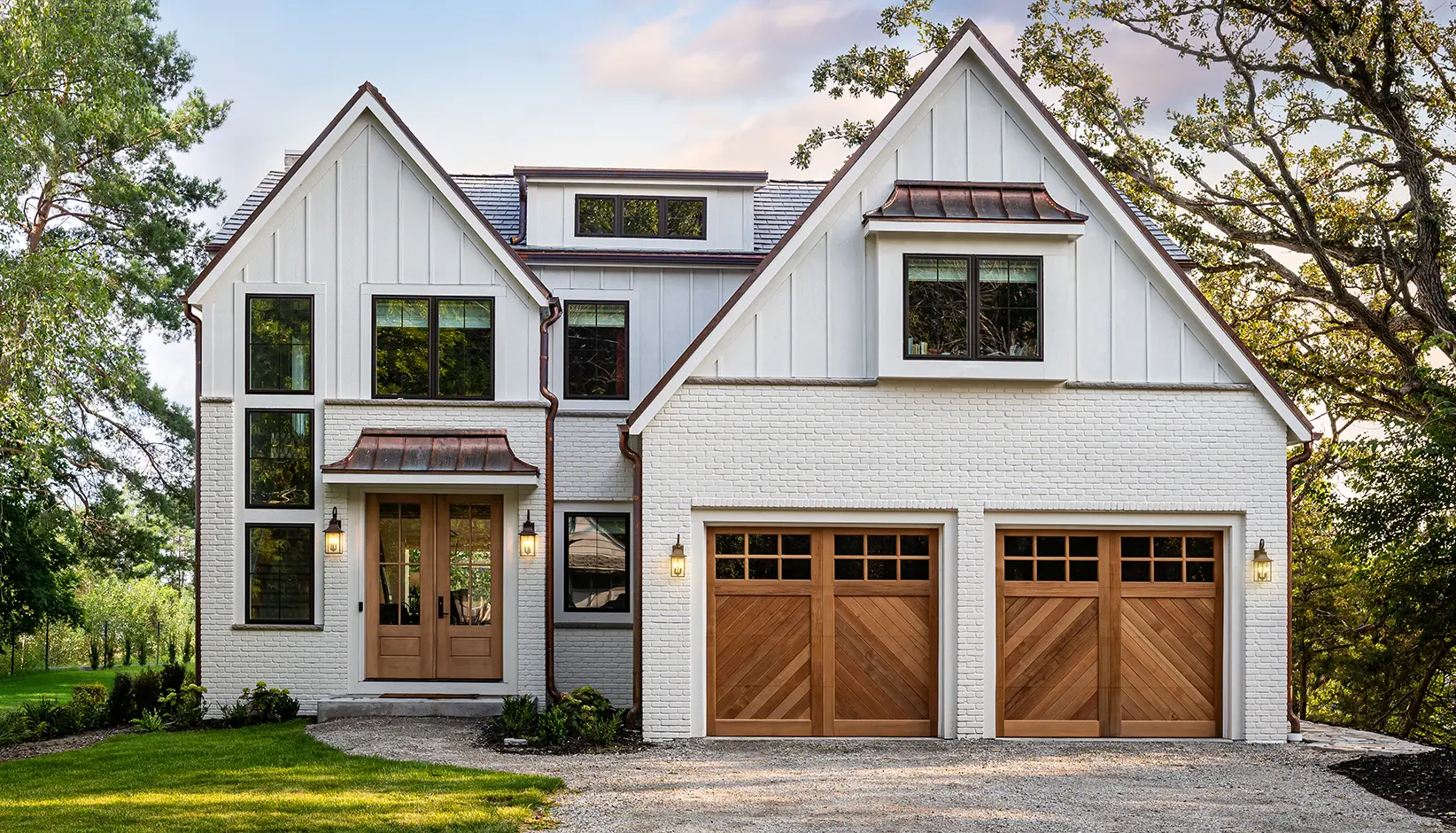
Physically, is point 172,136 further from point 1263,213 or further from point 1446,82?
point 1446,82

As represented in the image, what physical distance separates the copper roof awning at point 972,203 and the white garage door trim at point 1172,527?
3.24 metres

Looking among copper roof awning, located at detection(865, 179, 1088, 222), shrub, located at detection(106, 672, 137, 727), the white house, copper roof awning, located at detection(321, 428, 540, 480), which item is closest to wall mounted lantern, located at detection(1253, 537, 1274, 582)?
the white house

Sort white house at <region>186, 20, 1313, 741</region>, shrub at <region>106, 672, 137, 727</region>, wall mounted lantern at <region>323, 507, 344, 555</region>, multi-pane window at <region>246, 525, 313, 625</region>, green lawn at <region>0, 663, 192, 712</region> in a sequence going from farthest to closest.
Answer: green lawn at <region>0, 663, 192, 712</region>, shrub at <region>106, 672, 137, 727</region>, multi-pane window at <region>246, 525, 313, 625</region>, wall mounted lantern at <region>323, 507, 344, 555</region>, white house at <region>186, 20, 1313, 741</region>

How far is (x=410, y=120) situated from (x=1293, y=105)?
53.9ft

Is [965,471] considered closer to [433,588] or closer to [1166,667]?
[1166,667]

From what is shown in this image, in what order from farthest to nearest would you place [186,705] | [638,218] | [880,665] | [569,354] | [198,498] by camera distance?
1. [638,218]
2. [569,354]
3. [198,498]
4. [186,705]
5. [880,665]

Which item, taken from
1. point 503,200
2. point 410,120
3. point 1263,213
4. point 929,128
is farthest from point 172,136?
point 1263,213

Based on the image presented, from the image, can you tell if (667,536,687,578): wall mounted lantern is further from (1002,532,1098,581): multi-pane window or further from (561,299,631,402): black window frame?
(561,299,631,402): black window frame

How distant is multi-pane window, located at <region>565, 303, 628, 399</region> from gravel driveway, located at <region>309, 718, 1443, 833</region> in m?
4.93

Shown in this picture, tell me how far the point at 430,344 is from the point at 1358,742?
1174cm

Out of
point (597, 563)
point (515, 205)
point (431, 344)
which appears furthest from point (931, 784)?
point (515, 205)

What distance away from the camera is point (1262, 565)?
12.8m

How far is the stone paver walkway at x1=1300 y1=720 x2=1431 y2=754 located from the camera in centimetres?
1220

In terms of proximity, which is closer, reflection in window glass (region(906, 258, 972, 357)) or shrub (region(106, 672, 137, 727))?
reflection in window glass (region(906, 258, 972, 357))
